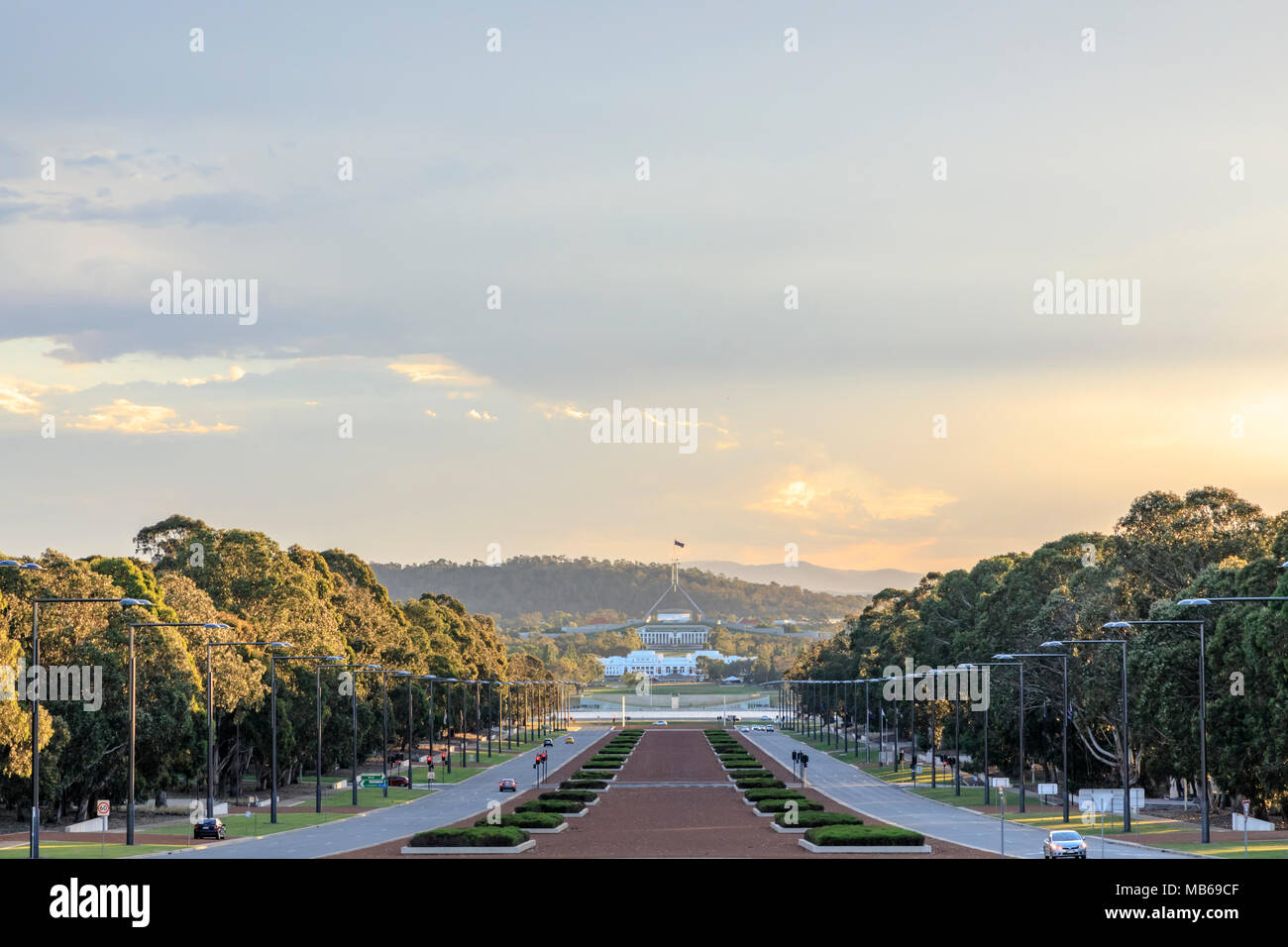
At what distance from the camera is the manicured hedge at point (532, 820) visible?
233ft

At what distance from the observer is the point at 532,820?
235 ft

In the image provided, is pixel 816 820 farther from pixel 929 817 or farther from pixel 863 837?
pixel 929 817

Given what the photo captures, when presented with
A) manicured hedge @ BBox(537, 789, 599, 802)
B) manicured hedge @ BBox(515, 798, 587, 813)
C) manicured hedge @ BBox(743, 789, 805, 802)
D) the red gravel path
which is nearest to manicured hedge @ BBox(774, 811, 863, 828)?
the red gravel path

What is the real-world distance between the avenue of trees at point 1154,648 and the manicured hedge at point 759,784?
1635cm

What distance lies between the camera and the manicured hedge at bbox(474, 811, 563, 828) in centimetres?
7112

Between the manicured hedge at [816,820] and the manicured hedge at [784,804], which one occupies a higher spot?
the manicured hedge at [816,820]

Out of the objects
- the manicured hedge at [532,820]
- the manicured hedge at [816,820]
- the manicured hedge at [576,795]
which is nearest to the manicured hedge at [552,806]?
the manicured hedge at [576,795]

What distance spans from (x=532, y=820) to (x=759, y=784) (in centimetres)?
3508

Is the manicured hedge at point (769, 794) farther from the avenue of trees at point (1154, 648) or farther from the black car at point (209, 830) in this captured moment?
the black car at point (209, 830)

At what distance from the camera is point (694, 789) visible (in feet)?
342
